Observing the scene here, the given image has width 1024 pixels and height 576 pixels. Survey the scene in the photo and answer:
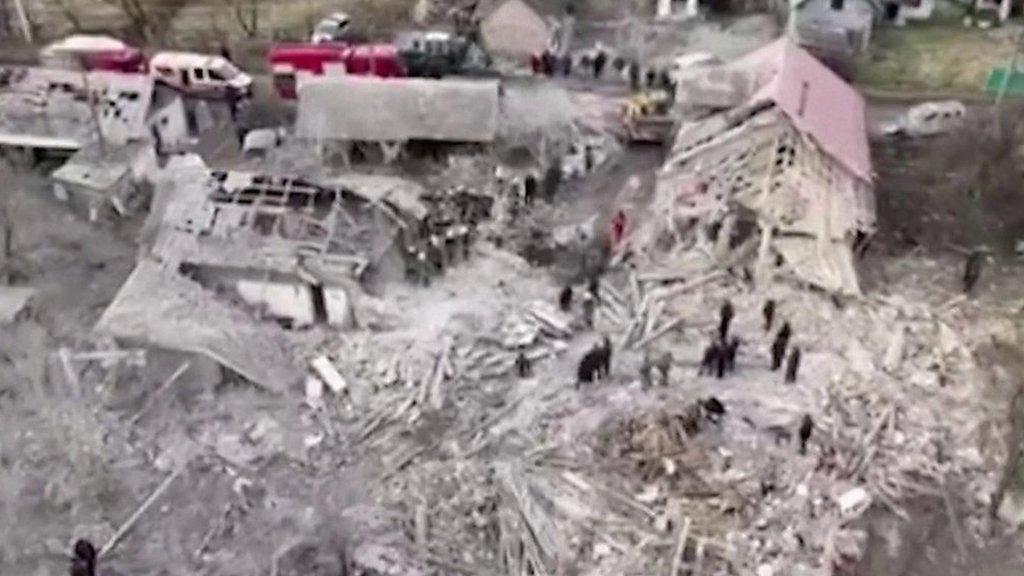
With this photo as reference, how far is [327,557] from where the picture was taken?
23438mm

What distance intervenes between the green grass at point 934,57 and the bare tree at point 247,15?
707 inches

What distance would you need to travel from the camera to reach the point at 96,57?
36.2 meters

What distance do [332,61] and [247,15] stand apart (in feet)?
21.1

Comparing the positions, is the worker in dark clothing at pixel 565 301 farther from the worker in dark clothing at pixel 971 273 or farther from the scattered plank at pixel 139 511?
the worker in dark clothing at pixel 971 273

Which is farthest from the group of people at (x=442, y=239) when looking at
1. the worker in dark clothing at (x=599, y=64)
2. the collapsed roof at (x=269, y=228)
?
the worker in dark clothing at (x=599, y=64)

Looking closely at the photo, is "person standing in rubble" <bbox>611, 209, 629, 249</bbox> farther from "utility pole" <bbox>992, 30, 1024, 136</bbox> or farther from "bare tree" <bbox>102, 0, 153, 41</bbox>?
"bare tree" <bbox>102, 0, 153, 41</bbox>

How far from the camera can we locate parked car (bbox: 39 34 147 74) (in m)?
36.0

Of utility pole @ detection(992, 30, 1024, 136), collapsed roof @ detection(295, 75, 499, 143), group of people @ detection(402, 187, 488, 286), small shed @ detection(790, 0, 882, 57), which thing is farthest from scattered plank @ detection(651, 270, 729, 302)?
small shed @ detection(790, 0, 882, 57)

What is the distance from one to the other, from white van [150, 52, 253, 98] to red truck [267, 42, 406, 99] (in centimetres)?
116

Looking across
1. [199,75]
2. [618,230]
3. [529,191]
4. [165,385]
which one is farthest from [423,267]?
[199,75]

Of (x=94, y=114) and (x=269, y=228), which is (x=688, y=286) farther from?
(x=94, y=114)

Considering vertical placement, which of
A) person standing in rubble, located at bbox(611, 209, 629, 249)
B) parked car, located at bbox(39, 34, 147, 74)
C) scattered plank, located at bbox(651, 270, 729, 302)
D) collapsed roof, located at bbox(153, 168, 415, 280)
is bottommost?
scattered plank, located at bbox(651, 270, 729, 302)

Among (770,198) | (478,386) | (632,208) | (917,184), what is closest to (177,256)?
(478,386)

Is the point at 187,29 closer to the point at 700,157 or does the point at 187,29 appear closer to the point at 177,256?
the point at 177,256
